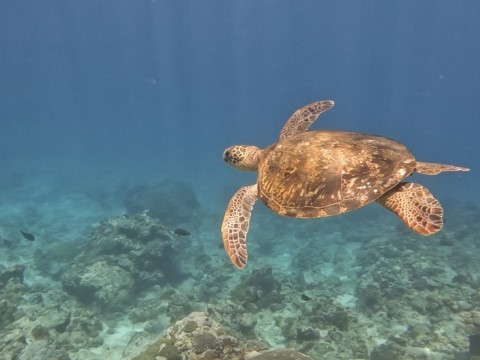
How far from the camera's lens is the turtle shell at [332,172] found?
14.5 feet

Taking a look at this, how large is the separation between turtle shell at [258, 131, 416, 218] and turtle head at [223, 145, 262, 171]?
1134 mm

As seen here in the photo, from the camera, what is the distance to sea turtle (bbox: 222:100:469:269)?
4312 millimetres

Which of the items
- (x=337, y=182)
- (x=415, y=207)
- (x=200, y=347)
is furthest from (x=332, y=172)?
(x=200, y=347)

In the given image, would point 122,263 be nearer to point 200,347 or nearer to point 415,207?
point 200,347

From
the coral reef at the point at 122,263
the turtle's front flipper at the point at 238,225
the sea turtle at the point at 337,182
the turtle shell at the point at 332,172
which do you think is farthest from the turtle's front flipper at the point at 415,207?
the coral reef at the point at 122,263

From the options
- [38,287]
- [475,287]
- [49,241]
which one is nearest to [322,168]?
[475,287]

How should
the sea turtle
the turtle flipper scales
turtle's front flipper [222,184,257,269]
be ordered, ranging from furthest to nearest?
the turtle flipper scales < turtle's front flipper [222,184,257,269] < the sea turtle

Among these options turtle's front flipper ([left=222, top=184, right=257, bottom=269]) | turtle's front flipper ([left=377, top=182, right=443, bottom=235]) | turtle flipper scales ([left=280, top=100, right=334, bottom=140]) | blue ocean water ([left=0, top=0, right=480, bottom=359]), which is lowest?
blue ocean water ([left=0, top=0, right=480, bottom=359])

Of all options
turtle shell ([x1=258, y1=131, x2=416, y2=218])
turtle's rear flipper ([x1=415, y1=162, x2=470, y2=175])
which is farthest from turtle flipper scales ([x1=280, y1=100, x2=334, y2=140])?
turtle's rear flipper ([x1=415, y1=162, x2=470, y2=175])

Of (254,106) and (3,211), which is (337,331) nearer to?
(3,211)

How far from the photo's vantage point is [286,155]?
518 cm

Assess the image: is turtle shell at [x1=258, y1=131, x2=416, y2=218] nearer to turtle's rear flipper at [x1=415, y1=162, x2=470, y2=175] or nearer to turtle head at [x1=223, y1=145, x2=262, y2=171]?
turtle's rear flipper at [x1=415, y1=162, x2=470, y2=175]

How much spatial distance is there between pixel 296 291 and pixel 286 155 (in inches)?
281

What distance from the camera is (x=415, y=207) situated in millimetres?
4168
